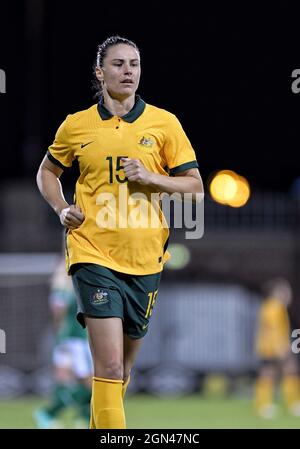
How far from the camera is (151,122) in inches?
267

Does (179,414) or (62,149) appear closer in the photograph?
(62,149)

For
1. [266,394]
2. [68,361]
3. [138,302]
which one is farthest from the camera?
[266,394]

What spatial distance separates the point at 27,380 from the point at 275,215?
5552 millimetres

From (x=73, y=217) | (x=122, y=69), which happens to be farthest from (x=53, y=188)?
(x=122, y=69)

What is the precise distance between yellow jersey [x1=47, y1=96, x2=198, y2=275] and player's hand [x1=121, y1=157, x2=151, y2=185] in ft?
0.41

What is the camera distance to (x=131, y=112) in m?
6.84

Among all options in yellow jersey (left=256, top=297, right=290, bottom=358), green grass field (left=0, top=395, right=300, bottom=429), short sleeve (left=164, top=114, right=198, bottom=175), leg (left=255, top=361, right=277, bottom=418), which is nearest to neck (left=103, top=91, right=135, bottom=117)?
short sleeve (left=164, top=114, right=198, bottom=175)

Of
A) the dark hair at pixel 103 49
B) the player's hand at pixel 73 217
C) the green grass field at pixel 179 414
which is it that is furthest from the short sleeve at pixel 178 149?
the green grass field at pixel 179 414

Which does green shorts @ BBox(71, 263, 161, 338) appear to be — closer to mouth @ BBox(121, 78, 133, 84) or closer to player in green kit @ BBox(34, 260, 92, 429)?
mouth @ BBox(121, 78, 133, 84)

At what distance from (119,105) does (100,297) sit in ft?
3.78

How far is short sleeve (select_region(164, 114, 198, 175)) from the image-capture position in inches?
268

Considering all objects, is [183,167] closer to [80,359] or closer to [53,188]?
[53,188]

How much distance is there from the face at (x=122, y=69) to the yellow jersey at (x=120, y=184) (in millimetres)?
171

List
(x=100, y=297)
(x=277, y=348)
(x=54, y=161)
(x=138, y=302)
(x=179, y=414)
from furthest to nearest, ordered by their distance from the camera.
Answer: (x=277, y=348) < (x=179, y=414) < (x=54, y=161) < (x=138, y=302) < (x=100, y=297)
